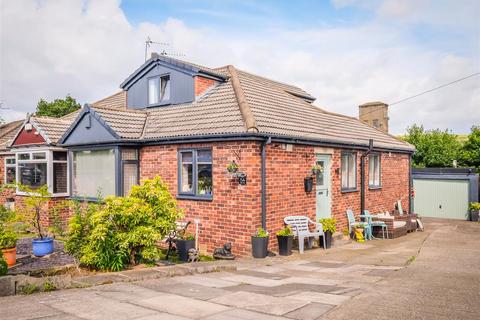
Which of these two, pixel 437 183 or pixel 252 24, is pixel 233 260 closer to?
pixel 252 24

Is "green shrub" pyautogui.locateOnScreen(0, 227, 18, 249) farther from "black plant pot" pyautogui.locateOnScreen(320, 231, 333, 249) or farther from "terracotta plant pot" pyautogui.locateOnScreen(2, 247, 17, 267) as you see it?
"black plant pot" pyautogui.locateOnScreen(320, 231, 333, 249)

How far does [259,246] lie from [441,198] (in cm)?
1609

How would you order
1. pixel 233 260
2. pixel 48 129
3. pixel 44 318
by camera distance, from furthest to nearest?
pixel 48 129, pixel 233 260, pixel 44 318

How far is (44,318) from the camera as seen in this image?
5.62 m

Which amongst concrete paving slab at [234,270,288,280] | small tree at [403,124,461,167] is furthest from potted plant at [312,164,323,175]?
small tree at [403,124,461,167]

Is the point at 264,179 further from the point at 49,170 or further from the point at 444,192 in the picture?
the point at 444,192

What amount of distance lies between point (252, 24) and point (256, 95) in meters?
2.95

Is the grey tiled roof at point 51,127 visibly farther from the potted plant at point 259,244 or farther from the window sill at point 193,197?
the potted plant at point 259,244

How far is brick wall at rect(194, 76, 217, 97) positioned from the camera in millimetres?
14386

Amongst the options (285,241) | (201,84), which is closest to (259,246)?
(285,241)

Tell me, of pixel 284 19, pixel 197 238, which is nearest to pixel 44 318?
pixel 197 238

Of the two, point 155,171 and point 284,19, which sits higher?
point 284,19

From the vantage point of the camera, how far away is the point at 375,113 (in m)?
30.0

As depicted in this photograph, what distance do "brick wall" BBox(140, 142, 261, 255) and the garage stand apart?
50.0 ft
